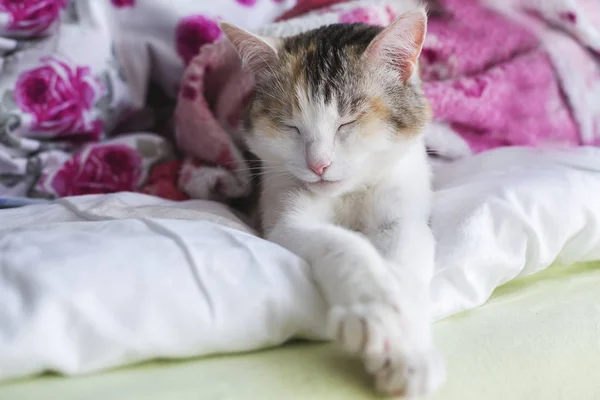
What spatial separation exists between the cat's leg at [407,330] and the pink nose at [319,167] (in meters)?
0.17

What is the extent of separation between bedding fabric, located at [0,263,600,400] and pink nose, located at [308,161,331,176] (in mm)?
327

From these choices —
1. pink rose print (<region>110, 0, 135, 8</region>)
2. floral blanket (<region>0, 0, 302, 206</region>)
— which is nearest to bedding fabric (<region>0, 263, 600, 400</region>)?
floral blanket (<region>0, 0, 302, 206</region>)

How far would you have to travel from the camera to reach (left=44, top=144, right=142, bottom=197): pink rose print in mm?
1400

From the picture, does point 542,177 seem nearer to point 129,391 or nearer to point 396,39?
point 396,39

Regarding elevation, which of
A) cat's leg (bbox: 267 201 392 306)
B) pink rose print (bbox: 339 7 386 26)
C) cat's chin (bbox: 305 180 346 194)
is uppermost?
pink rose print (bbox: 339 7 386 26)

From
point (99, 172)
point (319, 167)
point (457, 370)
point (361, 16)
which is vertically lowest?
point (99, 172)

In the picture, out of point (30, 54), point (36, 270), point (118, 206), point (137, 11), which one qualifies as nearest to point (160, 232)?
point (36, 270)

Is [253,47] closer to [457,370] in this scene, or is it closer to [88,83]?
[88,83]

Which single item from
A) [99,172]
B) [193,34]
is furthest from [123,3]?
[99,172]

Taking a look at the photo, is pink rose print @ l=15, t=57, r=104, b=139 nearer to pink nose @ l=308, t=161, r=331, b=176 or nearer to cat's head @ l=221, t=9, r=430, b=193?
cat's head @ l=221, t=9, r=430, b=193

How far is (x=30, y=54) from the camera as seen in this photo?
1418 mm

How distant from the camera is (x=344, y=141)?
983 millimetres

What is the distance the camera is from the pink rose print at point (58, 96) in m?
1.38

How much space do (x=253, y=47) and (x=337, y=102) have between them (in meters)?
0.23
